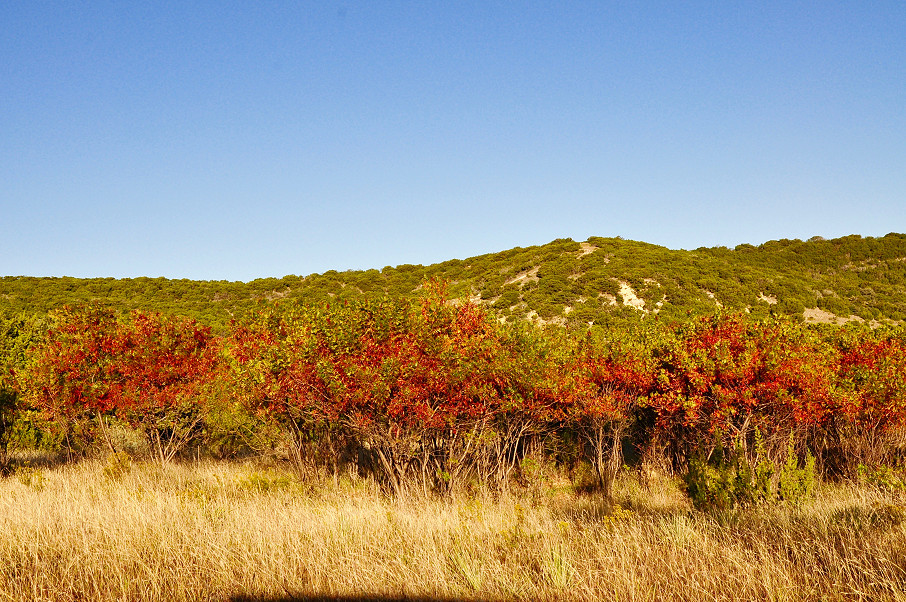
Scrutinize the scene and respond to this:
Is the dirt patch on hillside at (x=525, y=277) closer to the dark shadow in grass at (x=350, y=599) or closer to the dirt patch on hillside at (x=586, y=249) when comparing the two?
the dirt patch on hillside at (x=586, y=249)

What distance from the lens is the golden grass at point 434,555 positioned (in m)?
5.98

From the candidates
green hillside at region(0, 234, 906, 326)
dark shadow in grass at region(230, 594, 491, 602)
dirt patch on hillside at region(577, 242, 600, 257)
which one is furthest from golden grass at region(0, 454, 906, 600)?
dirt patch on hillside at region(577, 242, 600, 257)

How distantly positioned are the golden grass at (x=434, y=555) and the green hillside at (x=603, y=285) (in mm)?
27547

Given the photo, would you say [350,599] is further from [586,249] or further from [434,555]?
[586,249]

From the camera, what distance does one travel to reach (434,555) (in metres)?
7.09

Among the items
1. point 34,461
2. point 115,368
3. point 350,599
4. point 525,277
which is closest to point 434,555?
point 350,599

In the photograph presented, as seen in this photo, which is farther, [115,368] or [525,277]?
[525,277]

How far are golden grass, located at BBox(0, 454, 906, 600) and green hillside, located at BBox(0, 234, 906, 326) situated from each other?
90.4ft

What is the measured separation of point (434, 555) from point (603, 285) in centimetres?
3929

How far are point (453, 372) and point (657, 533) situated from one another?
485 cm

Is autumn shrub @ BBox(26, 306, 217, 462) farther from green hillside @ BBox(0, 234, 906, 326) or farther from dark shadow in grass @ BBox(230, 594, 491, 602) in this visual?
green hillside @ BBox(0, 234, 906, 326)

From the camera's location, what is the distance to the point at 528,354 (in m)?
12.5

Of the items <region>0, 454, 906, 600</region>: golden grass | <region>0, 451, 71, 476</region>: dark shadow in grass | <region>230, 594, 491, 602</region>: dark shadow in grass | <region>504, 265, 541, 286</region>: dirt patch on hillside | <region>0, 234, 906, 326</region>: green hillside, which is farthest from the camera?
<region>504, 265, 541, 286</region>: dirt patch on hillside

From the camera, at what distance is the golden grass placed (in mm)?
5980
